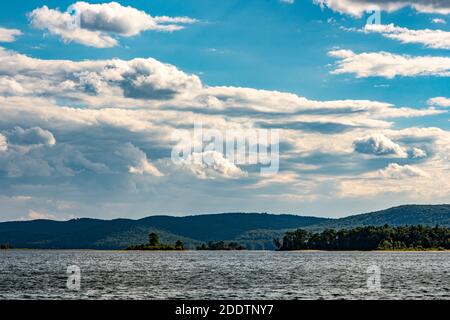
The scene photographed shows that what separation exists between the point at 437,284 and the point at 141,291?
60.0 m

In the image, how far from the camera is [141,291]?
110 metres

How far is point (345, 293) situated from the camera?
109 metres
